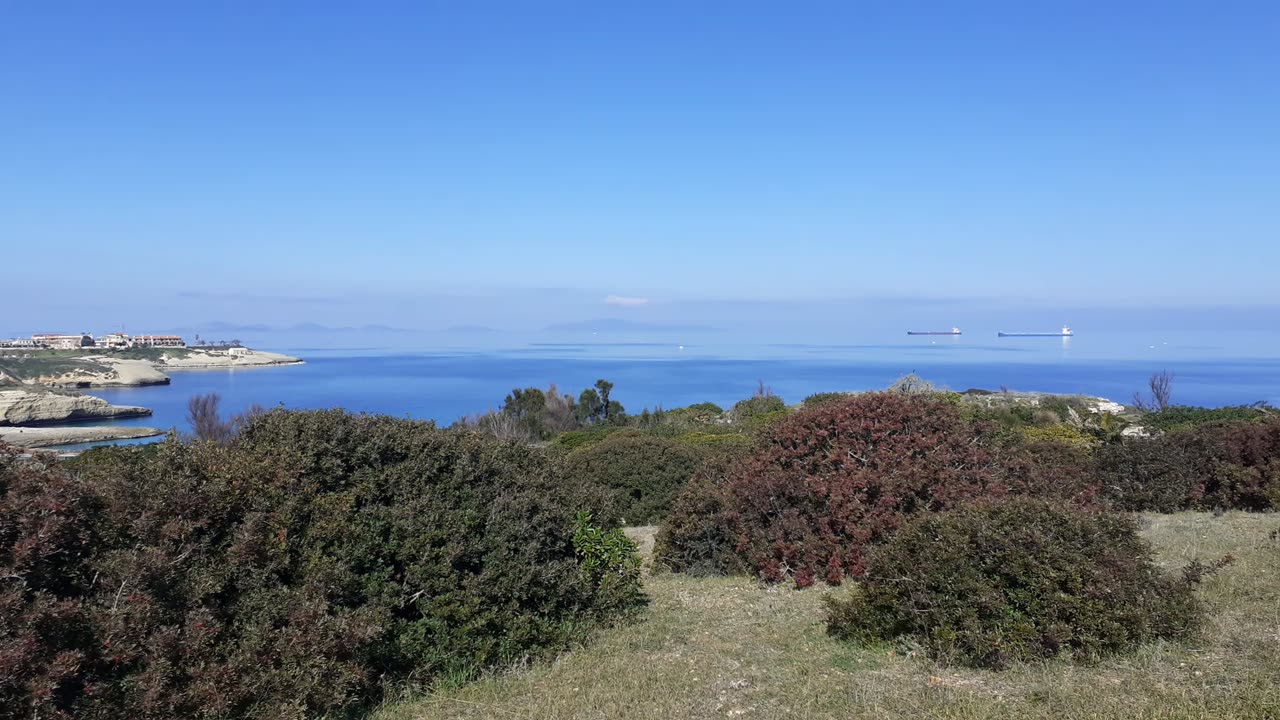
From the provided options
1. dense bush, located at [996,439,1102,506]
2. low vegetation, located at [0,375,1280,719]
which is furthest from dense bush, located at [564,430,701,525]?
low vegetation, located at [0,375,1280,719]

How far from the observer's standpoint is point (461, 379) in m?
111

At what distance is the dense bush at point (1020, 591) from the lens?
16.3 ft

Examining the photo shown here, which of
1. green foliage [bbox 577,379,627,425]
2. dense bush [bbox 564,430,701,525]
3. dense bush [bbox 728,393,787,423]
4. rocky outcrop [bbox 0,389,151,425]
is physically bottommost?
rocky outcrop [bbox 0,389,151,425]

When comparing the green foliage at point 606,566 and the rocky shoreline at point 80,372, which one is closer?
the green foliage at point 606,566

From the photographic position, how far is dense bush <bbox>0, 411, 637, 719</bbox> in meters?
3.64

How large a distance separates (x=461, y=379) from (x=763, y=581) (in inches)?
4182

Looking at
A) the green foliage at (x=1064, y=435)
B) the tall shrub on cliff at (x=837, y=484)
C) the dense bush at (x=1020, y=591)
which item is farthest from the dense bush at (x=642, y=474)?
the dense bush at (x=1020, y=591)

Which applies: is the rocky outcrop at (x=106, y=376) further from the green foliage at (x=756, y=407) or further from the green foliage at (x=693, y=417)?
the green foliage at (x=756, y=407)

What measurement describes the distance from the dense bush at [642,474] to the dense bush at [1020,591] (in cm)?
872

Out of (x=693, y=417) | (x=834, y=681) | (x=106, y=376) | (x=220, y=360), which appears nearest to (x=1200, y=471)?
(x=834, y=681)

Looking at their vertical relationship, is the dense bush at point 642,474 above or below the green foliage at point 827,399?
below

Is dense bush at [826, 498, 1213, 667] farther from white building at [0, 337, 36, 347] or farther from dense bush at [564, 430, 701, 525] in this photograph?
white building at [0, 337, 36, 347]

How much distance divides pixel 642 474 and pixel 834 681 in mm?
9943

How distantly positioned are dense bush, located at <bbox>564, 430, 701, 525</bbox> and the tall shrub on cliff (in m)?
5.46
